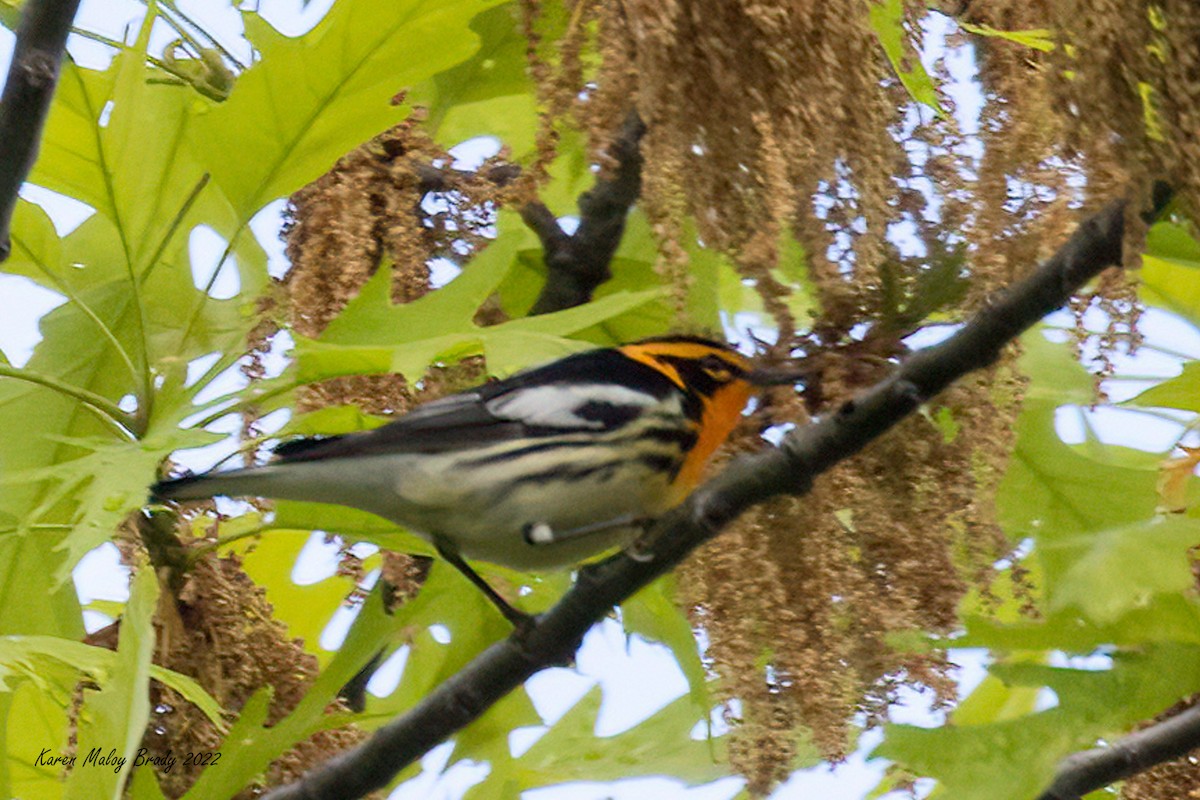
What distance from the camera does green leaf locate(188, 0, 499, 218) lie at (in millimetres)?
2430

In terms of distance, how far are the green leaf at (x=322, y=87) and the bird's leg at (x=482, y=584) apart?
68 cm

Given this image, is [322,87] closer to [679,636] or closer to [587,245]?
[587,245]

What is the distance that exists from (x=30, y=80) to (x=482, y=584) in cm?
111

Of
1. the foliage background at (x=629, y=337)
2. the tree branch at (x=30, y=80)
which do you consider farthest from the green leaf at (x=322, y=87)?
the tree branch at (x=30, y=80)

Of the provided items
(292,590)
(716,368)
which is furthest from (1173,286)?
(292,590)

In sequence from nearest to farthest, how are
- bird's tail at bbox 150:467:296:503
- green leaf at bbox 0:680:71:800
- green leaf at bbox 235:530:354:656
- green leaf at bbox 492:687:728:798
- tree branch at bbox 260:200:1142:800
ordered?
tree branch at bbox 260:200:1142:800
bird's tail at bbox 150:467:296:503
green leaf at bbox 0:680:71:800
green leaf at bbox 492:687:728:798
green leaf at bbox 235:530:354:656

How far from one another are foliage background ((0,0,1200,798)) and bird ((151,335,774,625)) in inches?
4.2

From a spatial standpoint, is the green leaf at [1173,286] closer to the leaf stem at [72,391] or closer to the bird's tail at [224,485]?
the bird's tail at [224,485]

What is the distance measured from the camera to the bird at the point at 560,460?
8.77 ft

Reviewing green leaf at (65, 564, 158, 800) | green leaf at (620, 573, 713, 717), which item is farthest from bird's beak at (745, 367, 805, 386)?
green leaf at (65, 564, 158, 800)

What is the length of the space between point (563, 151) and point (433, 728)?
1.19 m

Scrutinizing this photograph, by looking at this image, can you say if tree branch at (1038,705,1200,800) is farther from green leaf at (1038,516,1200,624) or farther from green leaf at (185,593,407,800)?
green leaf at (185,593,407,800)

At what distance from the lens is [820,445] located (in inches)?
77.2

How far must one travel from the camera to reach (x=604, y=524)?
2.70 meters
